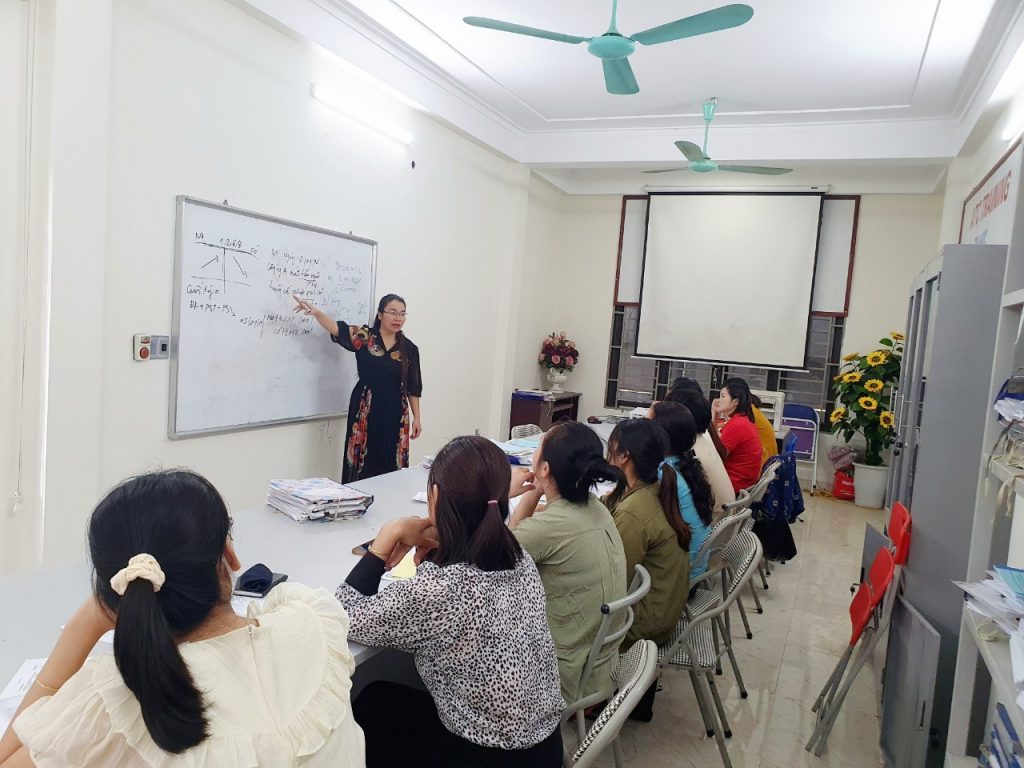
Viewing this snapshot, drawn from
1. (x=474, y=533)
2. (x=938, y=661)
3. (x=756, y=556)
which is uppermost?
(x=474, y=533)

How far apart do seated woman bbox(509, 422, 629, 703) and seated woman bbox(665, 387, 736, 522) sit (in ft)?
4.03

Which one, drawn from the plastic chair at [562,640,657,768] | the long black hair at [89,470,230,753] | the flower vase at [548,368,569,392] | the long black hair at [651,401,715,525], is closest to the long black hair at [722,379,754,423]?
the long black hair at [651,401,715,525]

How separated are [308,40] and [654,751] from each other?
365cm

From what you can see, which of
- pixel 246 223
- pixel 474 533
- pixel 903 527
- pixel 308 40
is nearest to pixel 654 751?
pixel 903 527

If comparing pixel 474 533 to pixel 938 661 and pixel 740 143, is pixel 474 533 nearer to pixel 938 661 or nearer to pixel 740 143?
pixel 938 661

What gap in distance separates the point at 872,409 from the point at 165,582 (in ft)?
20.0

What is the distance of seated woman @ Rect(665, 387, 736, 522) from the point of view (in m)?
3.12

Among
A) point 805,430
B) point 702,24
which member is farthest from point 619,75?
point 805,430

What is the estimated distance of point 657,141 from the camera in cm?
565

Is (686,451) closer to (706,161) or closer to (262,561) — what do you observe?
(262,561)

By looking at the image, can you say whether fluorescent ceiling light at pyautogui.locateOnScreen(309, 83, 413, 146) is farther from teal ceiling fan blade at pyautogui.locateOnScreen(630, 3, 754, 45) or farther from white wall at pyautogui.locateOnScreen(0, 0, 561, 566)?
teal ceiling fan blade at pyautogui.locateOnScreen(630, 3, 754, 45)

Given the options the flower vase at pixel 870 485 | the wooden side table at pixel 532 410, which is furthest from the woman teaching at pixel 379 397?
the flower vase at pixel 870 485

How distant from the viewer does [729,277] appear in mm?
6793

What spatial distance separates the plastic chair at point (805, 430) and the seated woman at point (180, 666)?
620 centimetres
